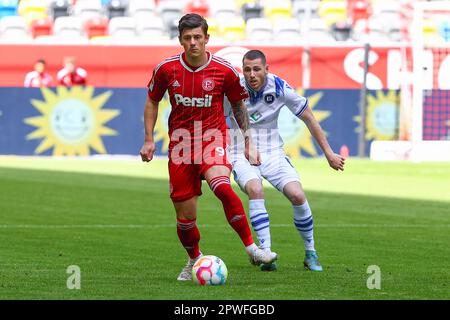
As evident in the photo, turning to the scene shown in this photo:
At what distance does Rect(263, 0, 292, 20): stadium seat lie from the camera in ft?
115

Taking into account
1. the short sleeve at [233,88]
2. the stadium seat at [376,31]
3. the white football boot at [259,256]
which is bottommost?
the white football boot at [259,256]

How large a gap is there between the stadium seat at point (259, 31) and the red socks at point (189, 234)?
74.9ft

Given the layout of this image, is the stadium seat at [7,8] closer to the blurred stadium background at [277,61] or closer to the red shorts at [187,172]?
the blurred stadium background at [277,61]

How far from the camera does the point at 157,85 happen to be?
32.3ft

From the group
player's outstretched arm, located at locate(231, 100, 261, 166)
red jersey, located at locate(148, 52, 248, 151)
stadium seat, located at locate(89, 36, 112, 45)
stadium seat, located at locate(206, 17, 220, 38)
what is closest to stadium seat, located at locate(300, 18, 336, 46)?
stadium seat, located at locate(206, 17, 220, 38)

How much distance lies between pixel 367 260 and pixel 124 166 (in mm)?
15831

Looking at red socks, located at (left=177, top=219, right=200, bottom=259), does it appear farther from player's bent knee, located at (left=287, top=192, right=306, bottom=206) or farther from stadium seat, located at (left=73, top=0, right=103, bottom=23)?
stadium seat, located at (left=73, top=0, right=103, bottom=23)

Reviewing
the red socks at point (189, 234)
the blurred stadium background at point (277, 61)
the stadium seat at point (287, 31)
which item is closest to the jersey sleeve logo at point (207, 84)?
the red socks at point (189, 234)

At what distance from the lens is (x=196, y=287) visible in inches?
362

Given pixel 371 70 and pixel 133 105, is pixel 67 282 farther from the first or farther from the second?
pixel 371 70

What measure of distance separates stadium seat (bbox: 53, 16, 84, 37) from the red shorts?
74.0ft

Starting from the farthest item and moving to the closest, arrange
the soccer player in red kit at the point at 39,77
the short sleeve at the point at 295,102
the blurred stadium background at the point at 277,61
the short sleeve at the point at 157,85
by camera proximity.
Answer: the soccer player in red kit at the point at 39,77 < the blurred stadium background at the point at 277,61 < the short sleeve at the point at 295,102 < the short sleeve at the point at 157,85

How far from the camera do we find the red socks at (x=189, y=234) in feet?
32.5
